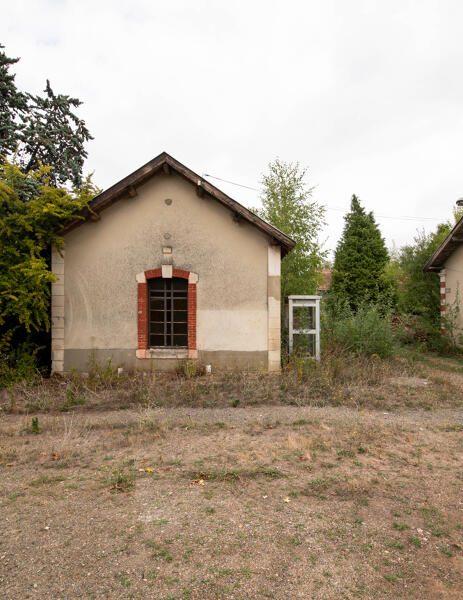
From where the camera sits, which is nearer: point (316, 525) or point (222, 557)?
point (222, 557)

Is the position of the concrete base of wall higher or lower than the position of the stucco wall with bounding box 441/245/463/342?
lower

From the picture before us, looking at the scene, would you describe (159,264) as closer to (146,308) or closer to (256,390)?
(146,308)

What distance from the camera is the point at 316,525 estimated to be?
324cm

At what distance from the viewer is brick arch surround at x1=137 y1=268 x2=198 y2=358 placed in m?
9.02

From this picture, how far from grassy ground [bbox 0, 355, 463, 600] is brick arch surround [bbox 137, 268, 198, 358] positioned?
192cm

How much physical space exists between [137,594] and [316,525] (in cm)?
155

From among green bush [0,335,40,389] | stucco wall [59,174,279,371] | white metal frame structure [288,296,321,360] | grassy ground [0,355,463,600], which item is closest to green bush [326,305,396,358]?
white metal frame structure [288,296,321,360]

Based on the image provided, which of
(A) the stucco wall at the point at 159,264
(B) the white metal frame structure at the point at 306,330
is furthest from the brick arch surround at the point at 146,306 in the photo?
(B) the white metal frame structure at the point at 306,330

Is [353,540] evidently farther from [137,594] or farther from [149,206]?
[149,206]

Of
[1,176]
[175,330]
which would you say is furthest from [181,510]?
[1,176]

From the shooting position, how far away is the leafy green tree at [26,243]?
306 inches

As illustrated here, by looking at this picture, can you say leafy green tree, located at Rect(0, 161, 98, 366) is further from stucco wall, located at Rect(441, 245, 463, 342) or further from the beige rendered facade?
stucco wall, located at Rect(441, 245, 463, 342)

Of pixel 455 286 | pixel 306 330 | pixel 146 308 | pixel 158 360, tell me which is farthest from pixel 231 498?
pixel 455 286

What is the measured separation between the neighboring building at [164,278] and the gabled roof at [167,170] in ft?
0.25
